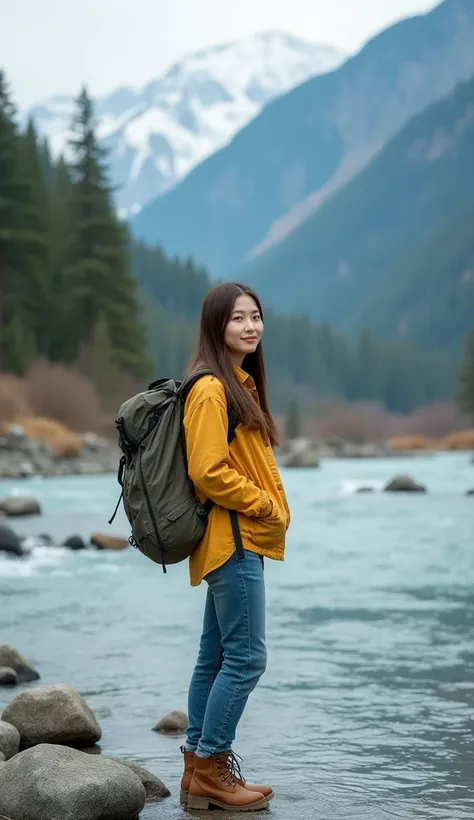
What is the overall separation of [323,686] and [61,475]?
30.5 meters

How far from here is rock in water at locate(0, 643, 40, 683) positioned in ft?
25.8

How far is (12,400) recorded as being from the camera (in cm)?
4197

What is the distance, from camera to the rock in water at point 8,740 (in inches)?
219

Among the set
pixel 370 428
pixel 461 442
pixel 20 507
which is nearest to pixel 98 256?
pixel 461 442

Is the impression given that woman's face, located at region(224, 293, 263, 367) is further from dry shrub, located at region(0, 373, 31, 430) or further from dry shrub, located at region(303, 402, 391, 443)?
dry shrub, located at region(303, 402, 391, 443)

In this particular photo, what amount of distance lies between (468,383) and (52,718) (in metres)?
80.3

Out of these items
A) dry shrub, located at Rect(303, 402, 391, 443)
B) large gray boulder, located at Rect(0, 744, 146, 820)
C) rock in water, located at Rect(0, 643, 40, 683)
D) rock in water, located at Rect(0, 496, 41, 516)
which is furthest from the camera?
dry shrub, located at Rect(303, 402, 391, 443)

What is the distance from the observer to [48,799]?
4.36 m

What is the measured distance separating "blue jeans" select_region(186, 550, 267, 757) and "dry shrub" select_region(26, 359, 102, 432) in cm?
4047

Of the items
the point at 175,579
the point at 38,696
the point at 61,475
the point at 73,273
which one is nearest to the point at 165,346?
the point at 73,273

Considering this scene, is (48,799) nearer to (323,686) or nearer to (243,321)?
(243,321)

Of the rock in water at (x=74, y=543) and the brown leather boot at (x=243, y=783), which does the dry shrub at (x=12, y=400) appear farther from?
the brown leather boot at (x=243, y=783)

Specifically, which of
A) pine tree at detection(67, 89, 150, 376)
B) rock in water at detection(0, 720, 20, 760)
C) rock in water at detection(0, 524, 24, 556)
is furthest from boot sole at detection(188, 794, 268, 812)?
pine tree at detection(67, 89, 150, 376)

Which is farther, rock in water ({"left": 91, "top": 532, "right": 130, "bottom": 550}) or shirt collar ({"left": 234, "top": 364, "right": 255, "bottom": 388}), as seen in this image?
rock in water ({"left": 91, "top": 532, "right": 130, "bottom": 550})
